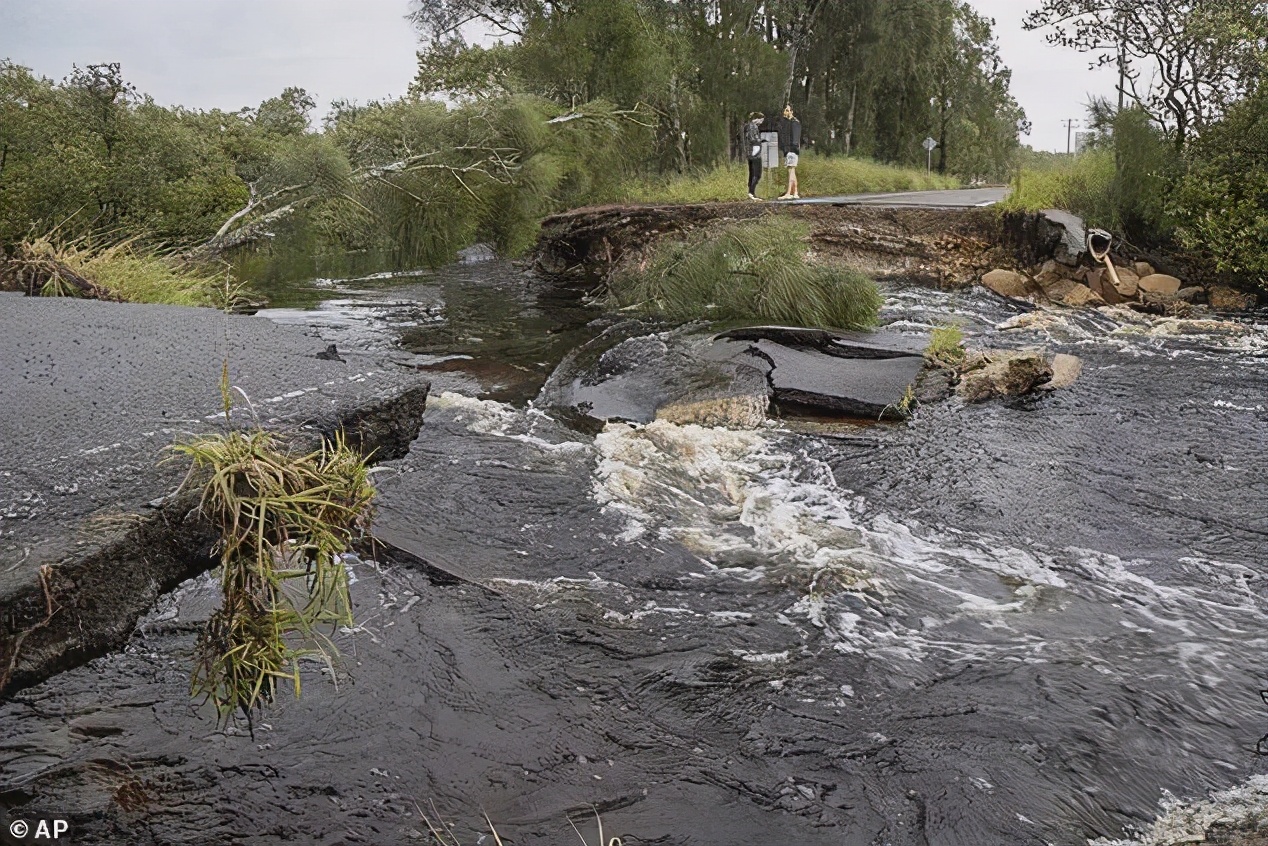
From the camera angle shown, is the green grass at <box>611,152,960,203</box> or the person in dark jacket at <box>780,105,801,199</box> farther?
the green grass at <box>611,152,960,203</box>

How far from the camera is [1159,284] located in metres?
14.6

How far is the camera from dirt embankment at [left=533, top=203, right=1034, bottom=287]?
16.2 meters

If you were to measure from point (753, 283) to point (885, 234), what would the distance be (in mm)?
5728

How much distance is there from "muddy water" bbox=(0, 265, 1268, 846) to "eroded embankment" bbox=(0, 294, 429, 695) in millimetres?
811

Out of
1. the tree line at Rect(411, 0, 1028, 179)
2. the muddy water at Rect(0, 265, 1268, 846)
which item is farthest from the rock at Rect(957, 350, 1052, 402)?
the tree line at Rect(411, 0, 1028, 179)

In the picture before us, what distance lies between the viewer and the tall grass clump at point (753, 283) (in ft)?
38.2

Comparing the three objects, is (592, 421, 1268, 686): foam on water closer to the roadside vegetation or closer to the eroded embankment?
the eroded embankment

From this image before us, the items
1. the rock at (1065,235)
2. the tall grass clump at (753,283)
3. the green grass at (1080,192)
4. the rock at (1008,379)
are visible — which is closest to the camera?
the rock at (1008,379)

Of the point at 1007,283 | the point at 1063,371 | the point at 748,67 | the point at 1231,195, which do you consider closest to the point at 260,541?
the point at 1063,371

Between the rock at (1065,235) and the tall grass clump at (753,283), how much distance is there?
5.02 m

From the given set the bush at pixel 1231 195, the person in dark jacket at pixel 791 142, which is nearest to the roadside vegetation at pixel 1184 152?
the bush at pixel 1231 195

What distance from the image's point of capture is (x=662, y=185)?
76.2 ft

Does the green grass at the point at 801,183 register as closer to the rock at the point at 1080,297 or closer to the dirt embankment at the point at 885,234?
the dirt embankment at the point at 885,234

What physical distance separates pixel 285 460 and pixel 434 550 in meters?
2.60
